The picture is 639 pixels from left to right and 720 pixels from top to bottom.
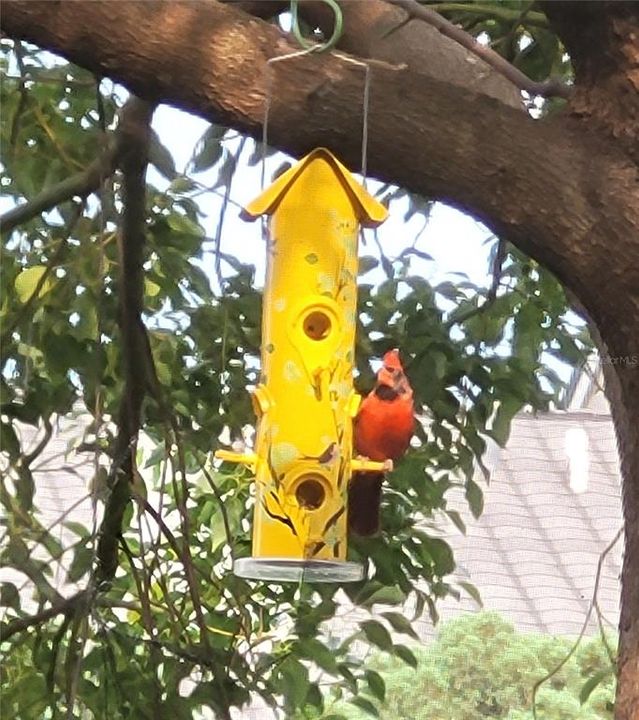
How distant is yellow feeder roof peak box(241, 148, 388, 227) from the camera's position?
900 mm

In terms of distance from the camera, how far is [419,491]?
131 cm

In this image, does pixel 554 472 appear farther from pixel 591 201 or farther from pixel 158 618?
pixel 591 201

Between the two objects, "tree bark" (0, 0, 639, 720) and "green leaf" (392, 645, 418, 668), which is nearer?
"tree bark" (0, 0, 639, 720)

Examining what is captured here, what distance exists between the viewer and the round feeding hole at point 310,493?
88 cm

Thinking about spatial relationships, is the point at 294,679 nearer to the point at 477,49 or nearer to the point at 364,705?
the point at 364,705

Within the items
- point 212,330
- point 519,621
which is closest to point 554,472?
point 519,621

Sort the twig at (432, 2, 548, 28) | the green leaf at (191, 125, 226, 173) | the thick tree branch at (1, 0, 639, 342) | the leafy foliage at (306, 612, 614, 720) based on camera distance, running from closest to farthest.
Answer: the thick tree branch at (1, 0, 639, 342)
the twig at (432, 2, 548, 28)
the green leaf at (191, 125, 226, 173)
the leafy foliage at (306, 612, 614, 720)

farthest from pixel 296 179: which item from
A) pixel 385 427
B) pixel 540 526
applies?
pixel 540 526

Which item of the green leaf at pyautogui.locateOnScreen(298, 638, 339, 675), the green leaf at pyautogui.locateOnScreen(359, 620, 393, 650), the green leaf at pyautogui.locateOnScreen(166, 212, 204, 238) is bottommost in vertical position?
the green leaf at pyautogui.locateOnScreen(298, 638, 339, 675)

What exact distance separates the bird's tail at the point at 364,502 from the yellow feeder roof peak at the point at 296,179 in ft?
0.68

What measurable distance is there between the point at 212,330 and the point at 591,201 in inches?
21.3

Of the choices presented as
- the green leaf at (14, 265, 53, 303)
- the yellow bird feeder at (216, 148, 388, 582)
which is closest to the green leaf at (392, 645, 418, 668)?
the yellow bird feeder at (216, 148, 388, 582)

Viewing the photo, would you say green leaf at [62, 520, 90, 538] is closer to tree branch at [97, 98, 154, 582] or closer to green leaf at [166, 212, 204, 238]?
tree branch at [97, 98, 154, 582]

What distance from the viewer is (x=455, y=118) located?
87 cm
